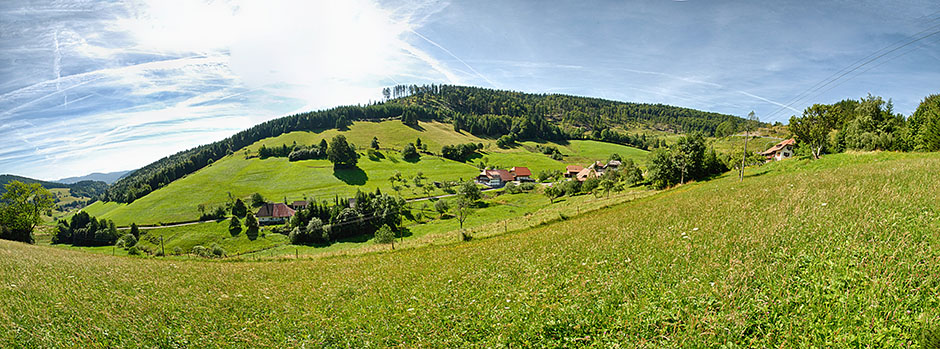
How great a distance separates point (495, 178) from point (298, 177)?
80.6m

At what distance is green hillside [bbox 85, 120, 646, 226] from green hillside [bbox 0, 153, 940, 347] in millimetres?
98562

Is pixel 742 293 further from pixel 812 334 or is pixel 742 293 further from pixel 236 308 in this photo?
pixel 236 308

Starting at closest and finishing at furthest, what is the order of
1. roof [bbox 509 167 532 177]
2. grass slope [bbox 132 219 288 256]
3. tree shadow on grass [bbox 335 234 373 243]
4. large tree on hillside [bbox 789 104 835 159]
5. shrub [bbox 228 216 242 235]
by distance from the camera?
large tree on hillside [bbox 789 104 835 159], tree shadow on grass [bbox 335 234 373 243], grass slope [bbox 132 219 288 256], shrub [bbox 228 216 242 235], roof [bbox 509 167 532 177]

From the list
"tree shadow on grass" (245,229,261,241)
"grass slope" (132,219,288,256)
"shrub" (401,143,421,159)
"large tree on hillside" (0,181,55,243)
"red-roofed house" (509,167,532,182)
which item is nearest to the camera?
"large tree on hillside" (0,181,55,243)

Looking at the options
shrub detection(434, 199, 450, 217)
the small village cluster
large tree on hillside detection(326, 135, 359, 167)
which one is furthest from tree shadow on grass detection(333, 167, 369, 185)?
shrub detection(434, 199, 450, 217)

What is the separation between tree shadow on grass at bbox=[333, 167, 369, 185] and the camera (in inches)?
4894

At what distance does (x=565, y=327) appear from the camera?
6117 mm

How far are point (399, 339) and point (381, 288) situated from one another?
4.91m

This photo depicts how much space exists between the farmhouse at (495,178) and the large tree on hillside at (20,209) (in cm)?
10989

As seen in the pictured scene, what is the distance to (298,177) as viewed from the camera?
423 ft

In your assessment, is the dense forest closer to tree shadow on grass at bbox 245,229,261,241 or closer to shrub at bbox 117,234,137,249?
tree shadow on grass at bbox 245,229,261,241

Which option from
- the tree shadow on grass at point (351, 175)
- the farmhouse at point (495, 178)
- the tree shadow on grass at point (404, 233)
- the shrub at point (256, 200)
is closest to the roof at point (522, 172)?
the farmhouse at point (495, 178)

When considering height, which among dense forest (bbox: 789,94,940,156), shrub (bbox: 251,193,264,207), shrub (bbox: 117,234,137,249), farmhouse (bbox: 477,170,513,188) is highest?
dense forest (bbox: 789,94,940,156)

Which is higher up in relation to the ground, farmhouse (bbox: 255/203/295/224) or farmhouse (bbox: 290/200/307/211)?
farmhouse (bbox: 290/200/307/211)
